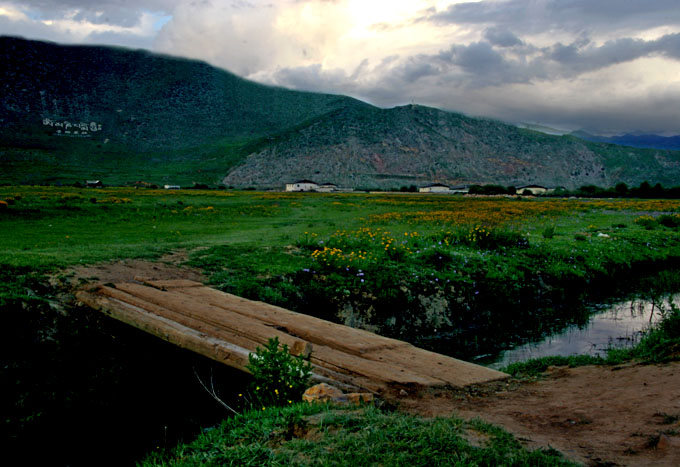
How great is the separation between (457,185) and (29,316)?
5138 inches

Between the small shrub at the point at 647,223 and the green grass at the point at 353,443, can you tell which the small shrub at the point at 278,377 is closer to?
the green grass at the point at 353,443

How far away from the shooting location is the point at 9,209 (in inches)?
940

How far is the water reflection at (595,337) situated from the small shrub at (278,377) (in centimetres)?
563

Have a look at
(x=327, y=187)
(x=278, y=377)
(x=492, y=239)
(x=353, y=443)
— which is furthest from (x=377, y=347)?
(x=327, y=187)

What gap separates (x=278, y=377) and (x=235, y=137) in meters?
156

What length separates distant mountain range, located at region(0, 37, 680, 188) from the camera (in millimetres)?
124812

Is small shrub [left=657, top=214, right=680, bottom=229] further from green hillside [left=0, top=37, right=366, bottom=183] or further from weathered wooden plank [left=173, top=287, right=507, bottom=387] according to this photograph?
green hillside [left=0, top=37, right=366, bottom=183]

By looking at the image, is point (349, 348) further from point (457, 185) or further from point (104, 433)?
point (457, 185)

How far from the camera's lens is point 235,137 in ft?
511

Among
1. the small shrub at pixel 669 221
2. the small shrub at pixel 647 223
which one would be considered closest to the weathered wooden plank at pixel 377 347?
the small shrub at pixel 647 223

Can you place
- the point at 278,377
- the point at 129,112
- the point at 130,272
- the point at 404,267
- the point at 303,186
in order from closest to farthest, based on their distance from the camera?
the point at 278,377
the point at 130,272
the point at 404,267
the point at 303,186
the point at 129,112

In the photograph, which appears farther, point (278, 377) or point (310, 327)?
point (310, 327)

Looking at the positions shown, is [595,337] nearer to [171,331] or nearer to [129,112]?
[171,331]

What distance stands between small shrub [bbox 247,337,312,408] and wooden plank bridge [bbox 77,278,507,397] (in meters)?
0.28
